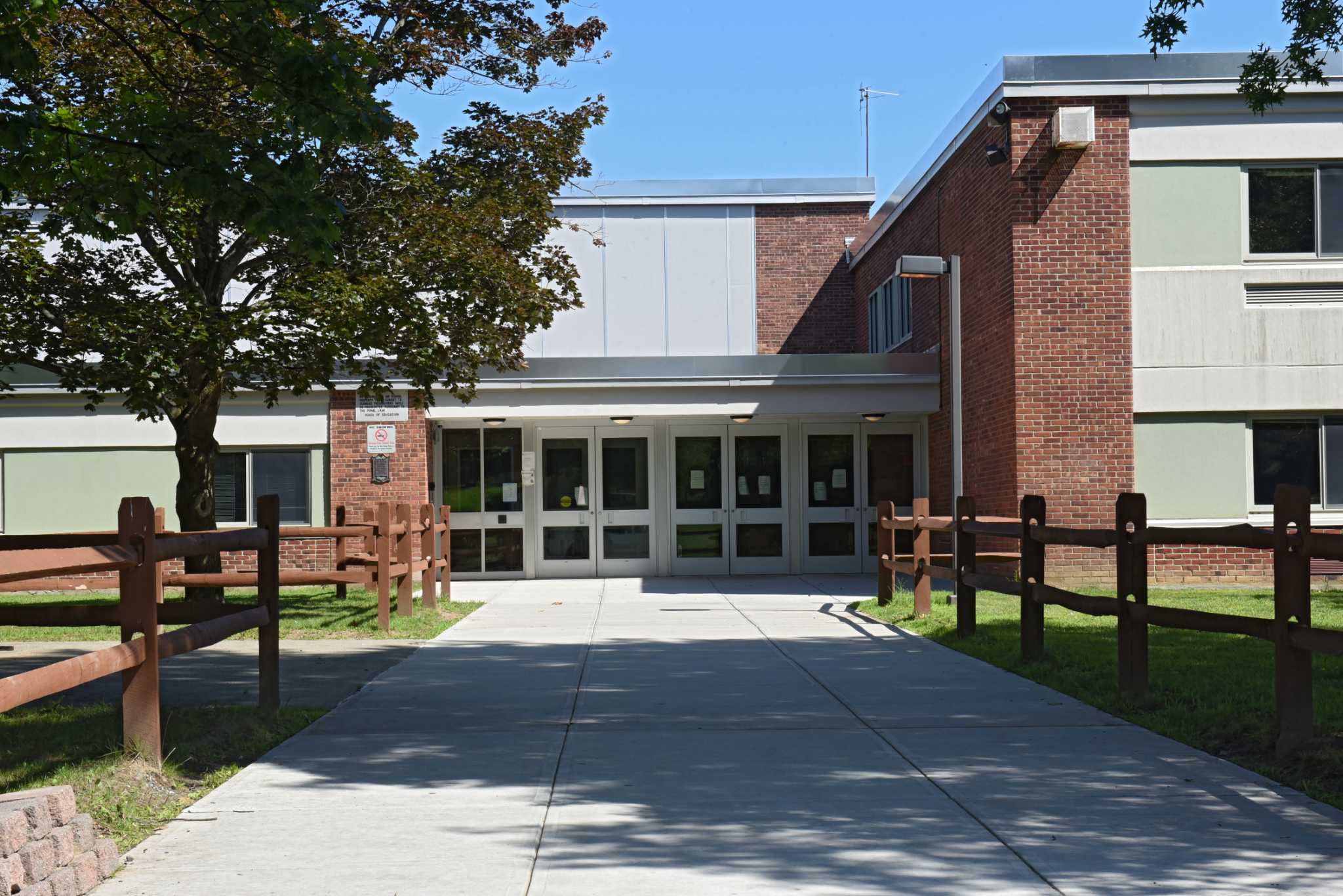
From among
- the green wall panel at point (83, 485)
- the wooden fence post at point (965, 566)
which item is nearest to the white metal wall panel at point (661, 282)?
the green wall panel at point (83, 485)

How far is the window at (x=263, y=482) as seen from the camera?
21.6 m

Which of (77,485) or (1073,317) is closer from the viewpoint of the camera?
(1073,317)

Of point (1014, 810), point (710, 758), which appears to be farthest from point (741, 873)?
point (710, 758)

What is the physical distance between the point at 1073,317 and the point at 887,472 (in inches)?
229

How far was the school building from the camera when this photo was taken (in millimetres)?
17922

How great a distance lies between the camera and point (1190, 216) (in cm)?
1800

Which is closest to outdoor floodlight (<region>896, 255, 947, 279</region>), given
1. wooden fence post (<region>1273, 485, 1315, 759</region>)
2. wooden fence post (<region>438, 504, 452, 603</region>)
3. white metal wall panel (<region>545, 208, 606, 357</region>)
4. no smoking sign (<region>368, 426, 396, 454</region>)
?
wooden fence post (<region>438, 504, 452, 603</region>)

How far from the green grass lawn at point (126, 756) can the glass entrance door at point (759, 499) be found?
14794 mm

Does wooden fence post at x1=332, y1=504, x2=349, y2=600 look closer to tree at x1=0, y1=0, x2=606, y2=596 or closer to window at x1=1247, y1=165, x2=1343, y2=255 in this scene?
tree at x1=0, y1=0, x2=606, y2=596

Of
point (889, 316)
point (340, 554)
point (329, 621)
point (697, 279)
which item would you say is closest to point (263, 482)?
point (340, 554)

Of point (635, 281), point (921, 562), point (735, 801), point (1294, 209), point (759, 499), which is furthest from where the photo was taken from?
point (635, 281)

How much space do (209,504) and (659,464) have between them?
8686 millimetres

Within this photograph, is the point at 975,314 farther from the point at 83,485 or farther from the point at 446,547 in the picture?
the point at 83,485

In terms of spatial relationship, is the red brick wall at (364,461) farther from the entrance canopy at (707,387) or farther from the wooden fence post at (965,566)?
the wooden fence post at (965,566)
